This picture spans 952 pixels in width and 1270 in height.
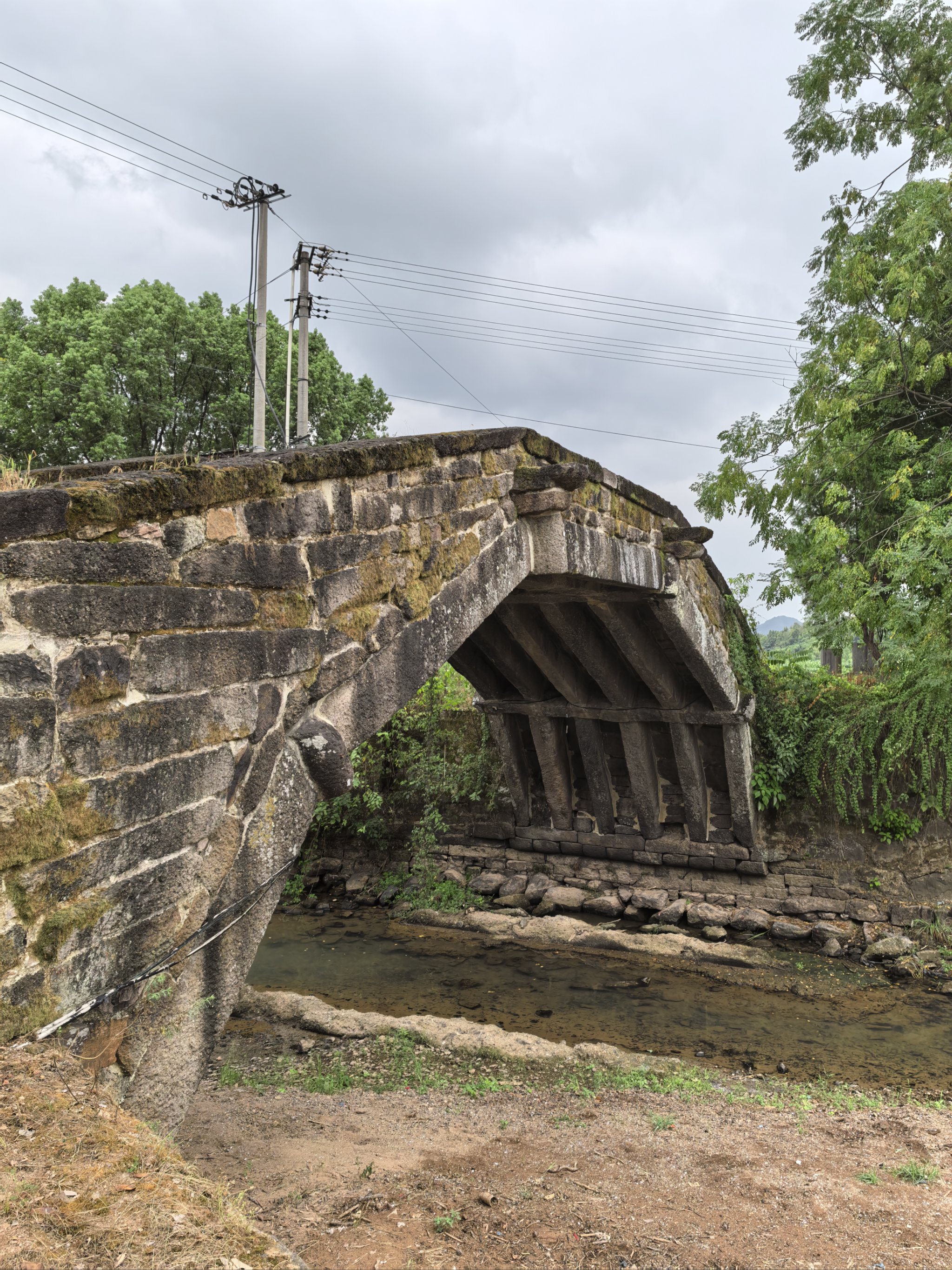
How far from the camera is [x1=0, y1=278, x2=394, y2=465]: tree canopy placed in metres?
13.9

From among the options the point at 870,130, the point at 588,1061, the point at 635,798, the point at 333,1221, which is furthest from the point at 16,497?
the point at 870,130

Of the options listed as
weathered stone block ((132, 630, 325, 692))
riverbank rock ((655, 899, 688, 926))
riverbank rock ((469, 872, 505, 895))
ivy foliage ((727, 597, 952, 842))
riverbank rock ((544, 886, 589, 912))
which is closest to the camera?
weathered stone block ((132, 630, 325, 692))

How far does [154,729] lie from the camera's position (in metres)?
2.43

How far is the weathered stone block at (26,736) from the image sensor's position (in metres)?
1.97

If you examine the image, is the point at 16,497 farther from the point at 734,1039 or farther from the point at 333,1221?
Result: the point at 734,1039

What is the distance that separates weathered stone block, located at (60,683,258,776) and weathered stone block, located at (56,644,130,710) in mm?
48

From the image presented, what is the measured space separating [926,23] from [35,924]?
12.1 meters

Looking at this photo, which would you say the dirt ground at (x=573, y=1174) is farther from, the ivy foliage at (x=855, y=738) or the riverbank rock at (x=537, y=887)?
the riverbank rock at (x=537, y=887)

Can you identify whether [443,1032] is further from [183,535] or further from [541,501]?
[183,535]

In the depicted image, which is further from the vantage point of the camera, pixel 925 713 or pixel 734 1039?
pixel 925 713

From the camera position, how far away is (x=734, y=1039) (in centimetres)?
621

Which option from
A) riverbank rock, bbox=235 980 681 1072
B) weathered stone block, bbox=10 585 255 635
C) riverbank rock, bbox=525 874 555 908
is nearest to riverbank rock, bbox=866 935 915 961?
riverbank rock, bbox=235 980 681 1072

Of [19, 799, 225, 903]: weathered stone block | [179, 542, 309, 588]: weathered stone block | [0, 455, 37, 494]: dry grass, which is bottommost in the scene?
[19, 799, 225, 903]: weathered stone block

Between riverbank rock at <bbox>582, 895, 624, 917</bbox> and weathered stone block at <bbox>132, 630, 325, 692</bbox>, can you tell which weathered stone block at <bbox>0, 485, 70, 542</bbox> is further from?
riverbank rock at <bbox>582, 895, 624, 917</bbox>
